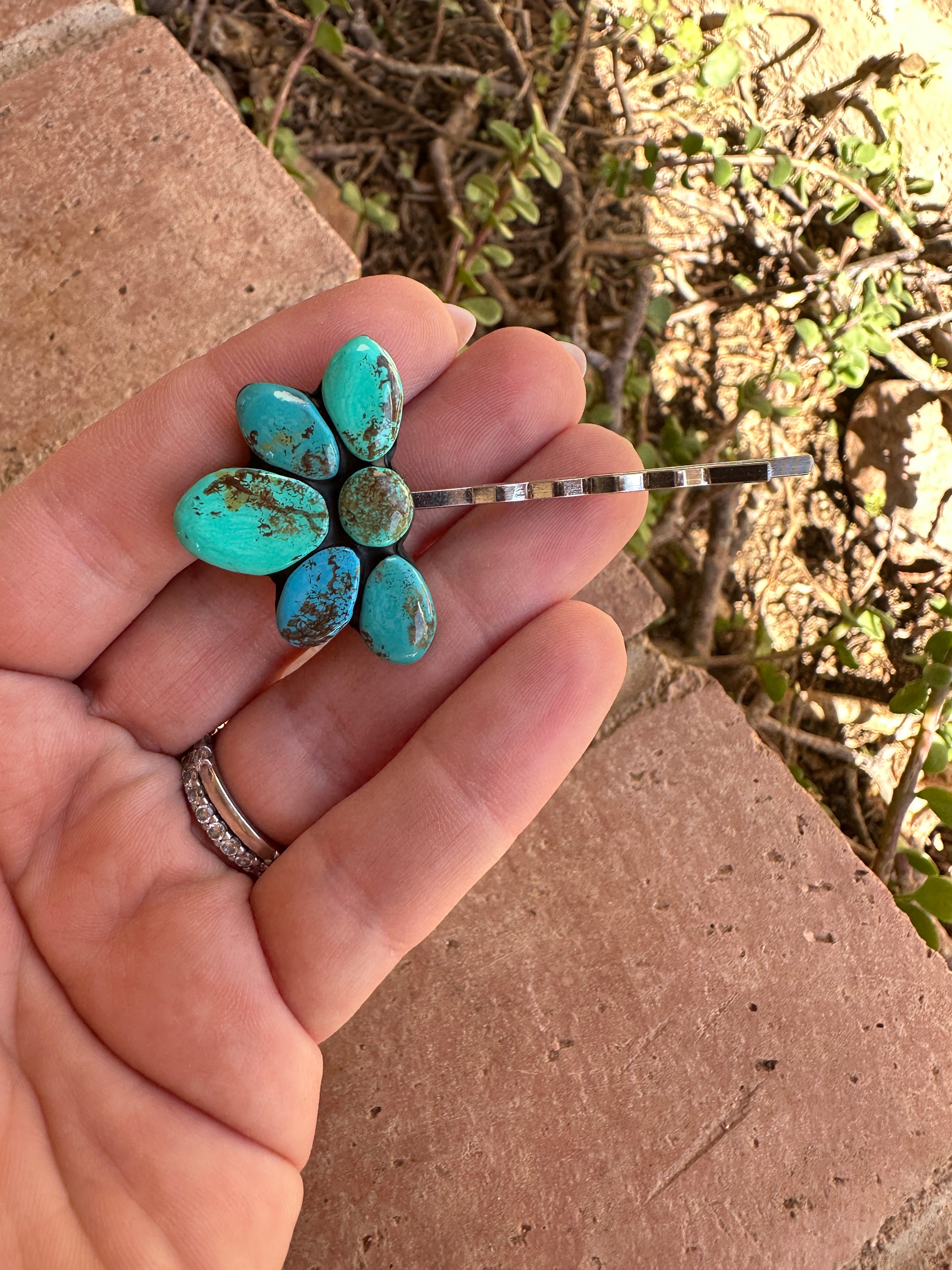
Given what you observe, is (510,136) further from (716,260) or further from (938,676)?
(938,676)

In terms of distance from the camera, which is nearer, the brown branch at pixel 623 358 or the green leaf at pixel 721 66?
the green leaf at pixel 721 66

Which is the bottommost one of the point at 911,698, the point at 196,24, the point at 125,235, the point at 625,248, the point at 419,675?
the point at 911,698

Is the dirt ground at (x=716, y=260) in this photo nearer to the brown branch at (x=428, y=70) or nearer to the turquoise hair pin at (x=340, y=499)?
the brown branch at (x=428, y=70)

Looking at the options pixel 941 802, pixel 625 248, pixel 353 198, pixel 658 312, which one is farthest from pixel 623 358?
pixel 941 802

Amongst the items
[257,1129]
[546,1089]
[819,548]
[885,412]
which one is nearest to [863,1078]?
[546,1089]

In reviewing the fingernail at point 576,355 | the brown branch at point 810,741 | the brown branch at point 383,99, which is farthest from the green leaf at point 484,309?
the brown branch at point 810,741
